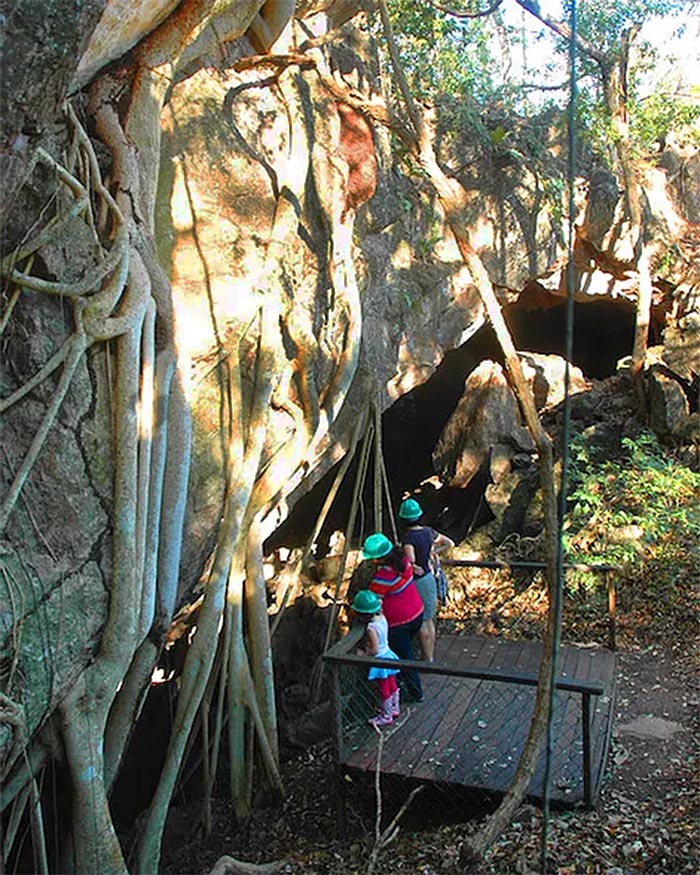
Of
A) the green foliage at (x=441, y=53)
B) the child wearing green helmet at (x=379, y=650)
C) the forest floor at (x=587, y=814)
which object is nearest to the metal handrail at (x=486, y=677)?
the child wearing green helmet at (x=379, y=650)

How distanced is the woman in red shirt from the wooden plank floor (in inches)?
11.3

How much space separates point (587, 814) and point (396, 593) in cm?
164

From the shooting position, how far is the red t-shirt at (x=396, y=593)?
16.0 ft

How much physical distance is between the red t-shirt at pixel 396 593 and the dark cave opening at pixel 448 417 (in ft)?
14.5

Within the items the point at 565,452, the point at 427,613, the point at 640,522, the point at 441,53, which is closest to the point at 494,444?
the point at 640,522

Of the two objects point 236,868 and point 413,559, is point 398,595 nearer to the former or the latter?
point 413,559

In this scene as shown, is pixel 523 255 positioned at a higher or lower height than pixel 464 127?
lower

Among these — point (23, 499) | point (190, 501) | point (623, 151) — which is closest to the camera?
point (23, 499)

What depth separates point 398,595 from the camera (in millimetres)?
4922

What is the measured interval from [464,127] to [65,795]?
28.4 feet

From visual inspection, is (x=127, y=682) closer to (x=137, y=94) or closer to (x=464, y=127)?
(x=137, y=94)

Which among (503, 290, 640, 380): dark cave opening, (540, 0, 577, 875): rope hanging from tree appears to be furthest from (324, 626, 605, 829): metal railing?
(503, 290, 640, 380): dark cave opening

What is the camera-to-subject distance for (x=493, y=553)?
8.84m

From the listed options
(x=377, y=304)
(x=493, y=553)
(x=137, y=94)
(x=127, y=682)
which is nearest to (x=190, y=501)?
(x=127, y=682)
